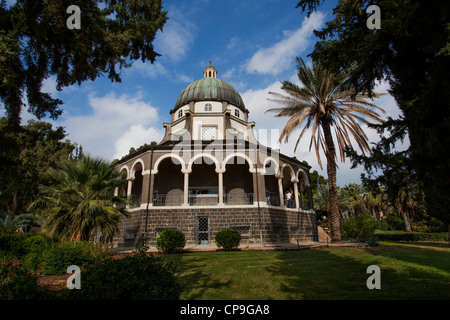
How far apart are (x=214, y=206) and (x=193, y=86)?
1435cm

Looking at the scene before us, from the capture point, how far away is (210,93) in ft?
88.6

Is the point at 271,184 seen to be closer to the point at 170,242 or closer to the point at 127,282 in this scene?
the point at 170,242

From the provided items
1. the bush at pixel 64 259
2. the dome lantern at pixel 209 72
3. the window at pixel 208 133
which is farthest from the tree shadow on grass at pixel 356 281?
the dome lantern at pixel 209 72


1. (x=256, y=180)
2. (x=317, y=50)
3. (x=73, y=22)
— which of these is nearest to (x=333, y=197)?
(x=256, y=180)

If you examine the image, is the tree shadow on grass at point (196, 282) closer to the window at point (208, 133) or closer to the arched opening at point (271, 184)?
the arched opening at point (271, 184)

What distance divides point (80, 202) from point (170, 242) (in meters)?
4.98

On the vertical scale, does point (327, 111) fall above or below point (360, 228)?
above

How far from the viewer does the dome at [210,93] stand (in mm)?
26891

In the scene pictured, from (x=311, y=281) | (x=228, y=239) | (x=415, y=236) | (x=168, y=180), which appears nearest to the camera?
(x=311, y=281)

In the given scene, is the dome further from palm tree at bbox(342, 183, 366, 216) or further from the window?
palm tree at bbox(342, 183, 366, 216)

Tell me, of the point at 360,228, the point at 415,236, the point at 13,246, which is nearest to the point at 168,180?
the point at 13,246

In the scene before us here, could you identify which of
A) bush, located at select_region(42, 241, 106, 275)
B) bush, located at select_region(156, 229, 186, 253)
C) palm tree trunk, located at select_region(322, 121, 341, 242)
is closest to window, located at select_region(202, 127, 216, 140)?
palm tree trunk, located at select_region(322, 121, 341, 242)
